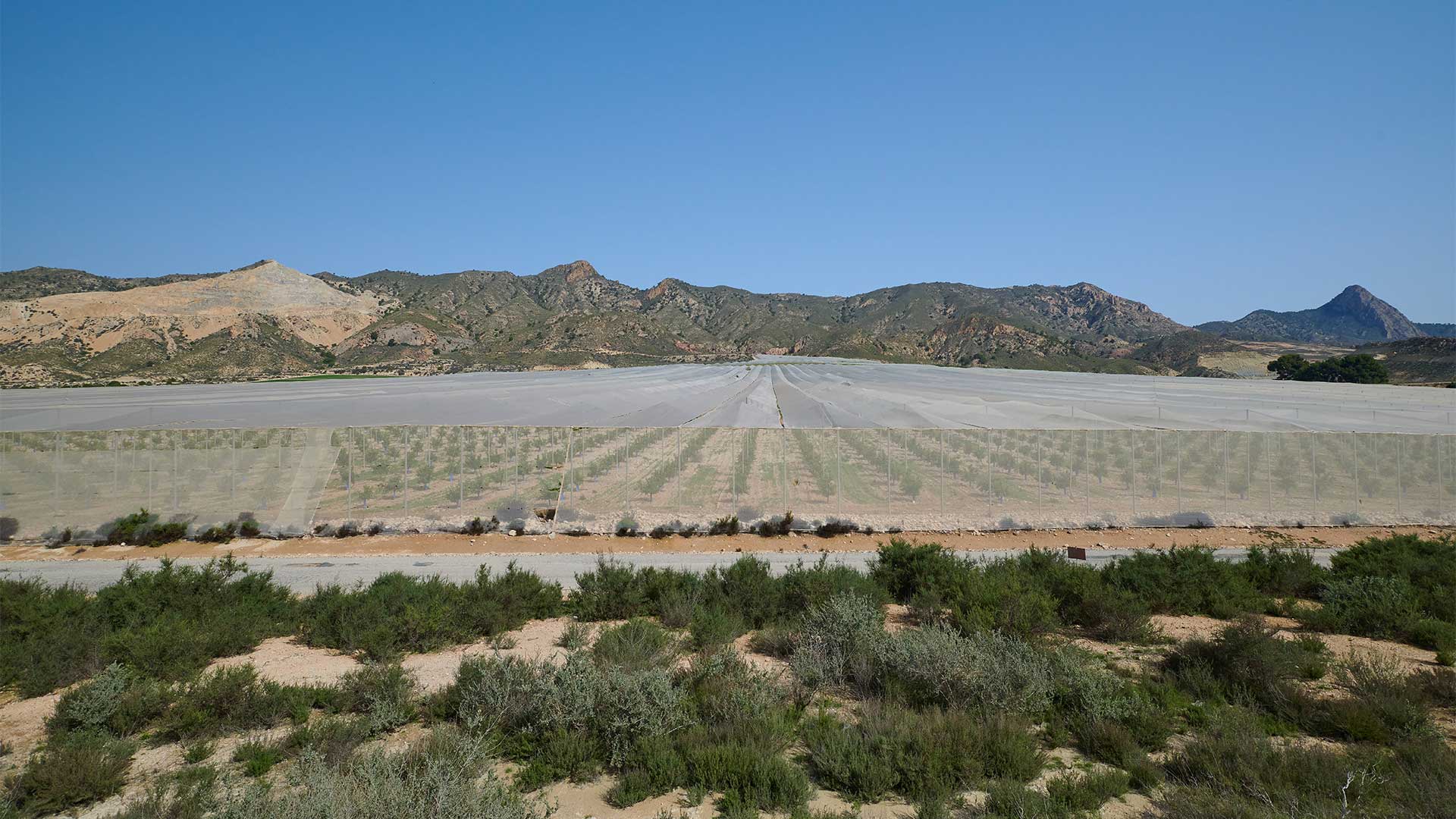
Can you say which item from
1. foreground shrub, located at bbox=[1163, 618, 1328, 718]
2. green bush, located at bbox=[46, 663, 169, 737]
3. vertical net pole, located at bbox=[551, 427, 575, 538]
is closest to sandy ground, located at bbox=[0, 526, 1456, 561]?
vertical net pole, located at bbox=[551, 427, 575, 538]

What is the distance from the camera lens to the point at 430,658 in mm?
10195

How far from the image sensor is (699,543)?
2022 cm

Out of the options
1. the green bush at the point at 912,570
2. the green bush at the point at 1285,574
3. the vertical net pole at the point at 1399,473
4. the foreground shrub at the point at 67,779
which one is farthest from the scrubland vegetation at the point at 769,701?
the vertical net pole at the point at 1399,473

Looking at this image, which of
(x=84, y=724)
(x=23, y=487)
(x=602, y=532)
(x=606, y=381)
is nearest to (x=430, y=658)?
(x=84, y=724)

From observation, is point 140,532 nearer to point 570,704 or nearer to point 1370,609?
point 570,704

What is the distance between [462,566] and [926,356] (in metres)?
154

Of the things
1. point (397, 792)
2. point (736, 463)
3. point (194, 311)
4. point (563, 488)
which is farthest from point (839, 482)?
point (194, 311)

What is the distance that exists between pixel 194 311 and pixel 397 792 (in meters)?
153

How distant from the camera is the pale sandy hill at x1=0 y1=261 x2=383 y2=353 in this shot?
340ft

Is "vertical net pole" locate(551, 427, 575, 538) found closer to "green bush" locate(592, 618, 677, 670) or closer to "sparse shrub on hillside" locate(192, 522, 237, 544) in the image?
"sparse shrub on hillside" locate(192, 522, 237, 544)

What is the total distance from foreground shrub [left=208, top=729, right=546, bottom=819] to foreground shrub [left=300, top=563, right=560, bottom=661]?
3.95m

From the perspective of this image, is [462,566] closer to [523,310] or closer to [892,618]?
[892,618]

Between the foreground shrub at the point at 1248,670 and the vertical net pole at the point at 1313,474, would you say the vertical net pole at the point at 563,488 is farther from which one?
the vertical net pole at the point at 1313,474

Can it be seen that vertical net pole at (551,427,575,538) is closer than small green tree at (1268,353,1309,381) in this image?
Yes
